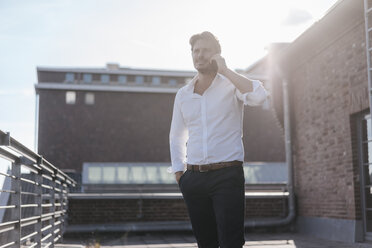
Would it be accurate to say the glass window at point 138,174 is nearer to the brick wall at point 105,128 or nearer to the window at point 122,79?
the brick wall at point 105,128

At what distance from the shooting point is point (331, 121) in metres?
9.62

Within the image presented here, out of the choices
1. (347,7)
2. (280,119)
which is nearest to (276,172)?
(280,119)

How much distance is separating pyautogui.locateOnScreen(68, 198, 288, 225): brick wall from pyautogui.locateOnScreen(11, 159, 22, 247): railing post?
7490 millimetres

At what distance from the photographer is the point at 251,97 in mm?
2881

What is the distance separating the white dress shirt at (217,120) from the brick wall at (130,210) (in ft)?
28.2

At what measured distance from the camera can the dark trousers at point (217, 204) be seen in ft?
9.24

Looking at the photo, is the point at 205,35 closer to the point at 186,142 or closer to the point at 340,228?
the point at 186,142

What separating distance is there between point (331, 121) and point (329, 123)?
0.10m

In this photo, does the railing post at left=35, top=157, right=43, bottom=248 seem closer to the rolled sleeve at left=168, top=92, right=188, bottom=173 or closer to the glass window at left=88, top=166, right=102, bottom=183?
the rolled sleeve at left=168, top=92, right=188, bottom=173

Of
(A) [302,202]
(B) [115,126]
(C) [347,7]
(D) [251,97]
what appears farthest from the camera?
(B) [115,126]

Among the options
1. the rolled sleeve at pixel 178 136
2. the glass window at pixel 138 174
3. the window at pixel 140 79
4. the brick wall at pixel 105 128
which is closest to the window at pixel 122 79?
the window at pixel 140 79

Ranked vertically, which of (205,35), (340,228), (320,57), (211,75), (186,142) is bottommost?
(340,228)

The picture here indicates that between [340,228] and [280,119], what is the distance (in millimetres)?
3493

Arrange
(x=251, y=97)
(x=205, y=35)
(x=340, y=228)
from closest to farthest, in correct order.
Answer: (x=251, y=97) < (x=205, y=35) < (x=340, y=228)
